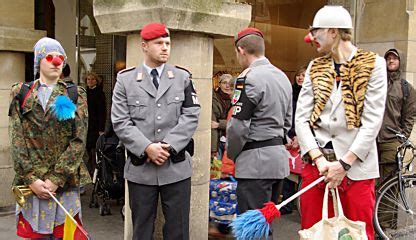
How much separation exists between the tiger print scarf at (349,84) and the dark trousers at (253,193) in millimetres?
967

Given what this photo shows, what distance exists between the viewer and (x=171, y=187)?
4.34m

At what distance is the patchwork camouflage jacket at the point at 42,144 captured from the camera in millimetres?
4074

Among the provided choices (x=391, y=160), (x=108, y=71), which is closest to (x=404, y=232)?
(x=391, y=160)

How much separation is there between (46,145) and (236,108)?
1.51 metres

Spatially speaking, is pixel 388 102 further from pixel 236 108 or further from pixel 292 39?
pixel 292 39

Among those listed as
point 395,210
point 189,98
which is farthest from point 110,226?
point 395,210

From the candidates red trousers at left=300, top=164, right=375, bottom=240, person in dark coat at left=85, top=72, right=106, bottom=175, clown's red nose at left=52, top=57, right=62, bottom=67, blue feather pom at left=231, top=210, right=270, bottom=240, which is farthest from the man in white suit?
person in dark coat at left=85, top=72, right=106, bottom=175

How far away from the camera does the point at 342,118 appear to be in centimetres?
358

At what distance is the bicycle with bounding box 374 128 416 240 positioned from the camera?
6.31 meters

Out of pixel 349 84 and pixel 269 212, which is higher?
pixel 349 84

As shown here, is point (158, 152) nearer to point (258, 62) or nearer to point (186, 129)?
point (186, 129)

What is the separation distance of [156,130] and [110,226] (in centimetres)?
280

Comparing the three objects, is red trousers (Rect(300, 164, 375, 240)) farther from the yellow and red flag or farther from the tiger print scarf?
the yellow and red flag

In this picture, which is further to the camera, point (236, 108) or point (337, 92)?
point (236, 108)
